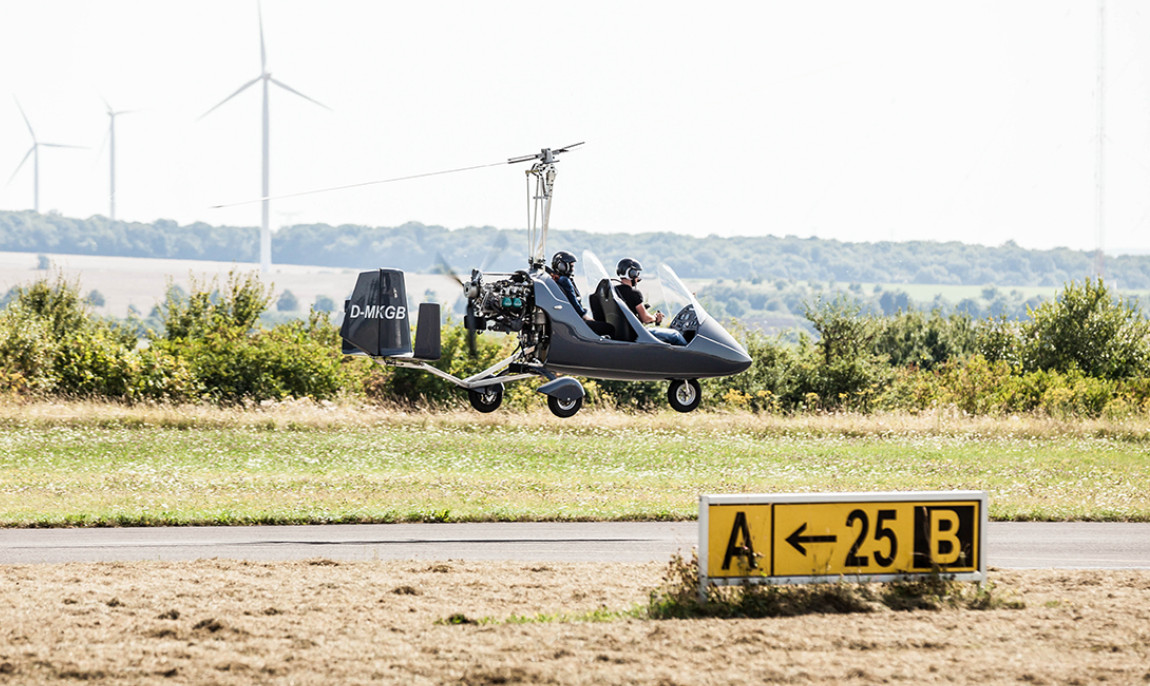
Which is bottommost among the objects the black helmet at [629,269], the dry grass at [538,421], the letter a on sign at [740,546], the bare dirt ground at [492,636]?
the bare dirt ground at [492,636]

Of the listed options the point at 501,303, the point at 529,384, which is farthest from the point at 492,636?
the point at 529,384

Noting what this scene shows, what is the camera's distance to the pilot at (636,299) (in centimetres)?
1617

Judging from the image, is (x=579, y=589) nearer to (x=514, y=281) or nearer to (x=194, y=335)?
(x=514, y=281)

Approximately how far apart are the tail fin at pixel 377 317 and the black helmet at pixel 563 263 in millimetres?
2215

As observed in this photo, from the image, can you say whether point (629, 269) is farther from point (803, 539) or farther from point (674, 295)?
point (803, 539)

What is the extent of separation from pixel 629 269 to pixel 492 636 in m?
6.41

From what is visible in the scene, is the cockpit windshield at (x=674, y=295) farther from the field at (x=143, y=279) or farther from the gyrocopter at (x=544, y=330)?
the field at (x=143, y=279)

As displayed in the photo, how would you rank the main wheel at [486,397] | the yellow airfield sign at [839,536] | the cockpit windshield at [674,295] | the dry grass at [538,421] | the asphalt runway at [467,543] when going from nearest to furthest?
the yellow airfield sign at [839,536] < the cockpit windshield at [674,295] < the main wheel at [486,397] < the asphalt runway at [467,543] < the dry grass at [538,421]

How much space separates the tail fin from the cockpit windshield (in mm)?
3827

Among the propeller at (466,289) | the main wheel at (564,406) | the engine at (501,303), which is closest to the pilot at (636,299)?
the engine at (501,303)

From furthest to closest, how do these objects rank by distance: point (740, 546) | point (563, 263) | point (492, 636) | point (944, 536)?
point (563, 263) → point (944, 536) → point (740, 546) → point (492, 636)

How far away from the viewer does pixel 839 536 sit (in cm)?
1348

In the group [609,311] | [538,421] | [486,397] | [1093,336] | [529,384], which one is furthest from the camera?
[1093,336]

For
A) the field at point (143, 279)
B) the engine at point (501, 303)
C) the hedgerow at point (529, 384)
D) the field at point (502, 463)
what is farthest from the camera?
the field at point (143, 279)
